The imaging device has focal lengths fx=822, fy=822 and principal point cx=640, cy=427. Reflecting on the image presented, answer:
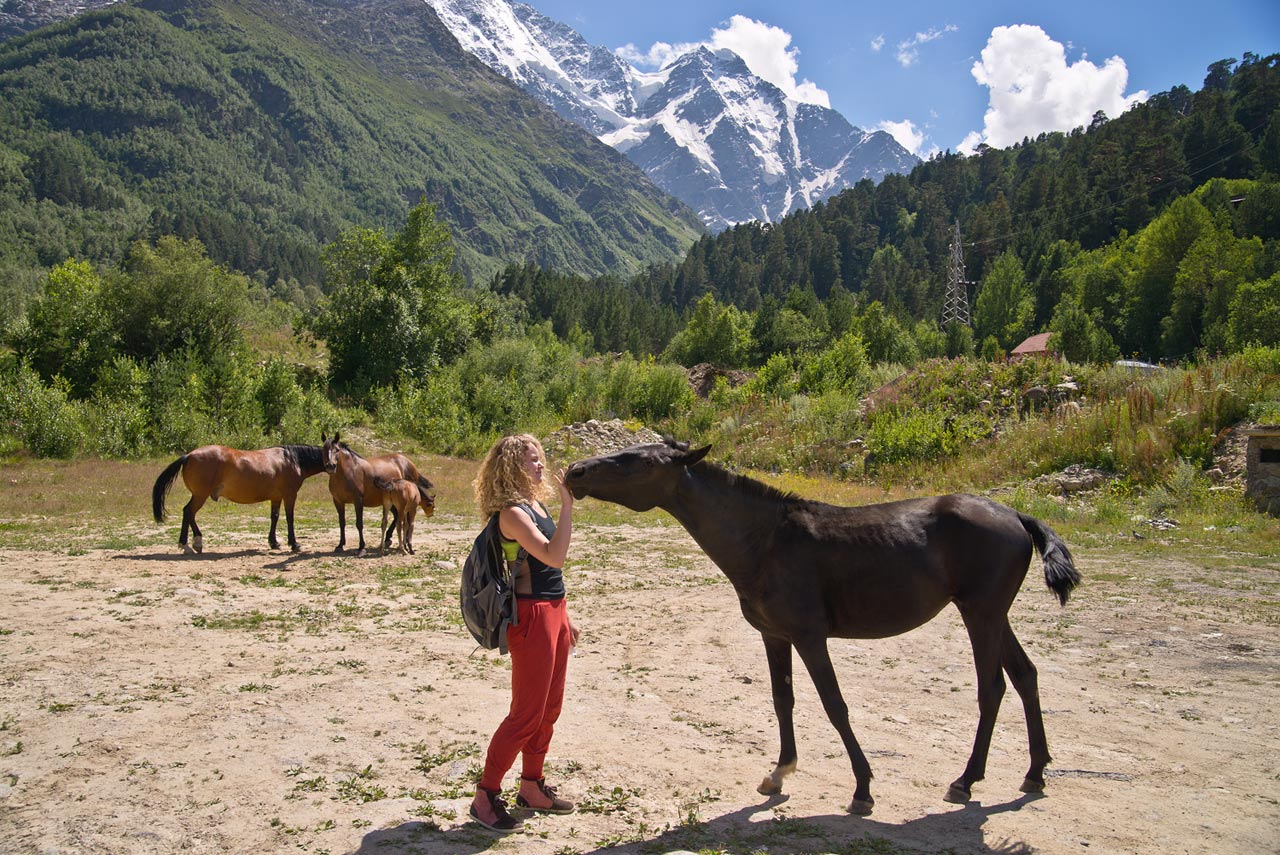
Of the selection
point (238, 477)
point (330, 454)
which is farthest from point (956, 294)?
point (238, 477)

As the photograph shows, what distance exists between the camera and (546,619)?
16.1 ft

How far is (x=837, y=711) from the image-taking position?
5.20 metres

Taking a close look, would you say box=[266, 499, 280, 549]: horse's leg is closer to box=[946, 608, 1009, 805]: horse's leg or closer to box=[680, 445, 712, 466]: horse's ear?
box=[680, 445, 712, 466]: horse's ear

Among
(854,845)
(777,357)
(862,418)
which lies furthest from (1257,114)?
(854,845)

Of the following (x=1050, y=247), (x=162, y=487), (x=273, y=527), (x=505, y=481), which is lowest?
(x=273, y=527)

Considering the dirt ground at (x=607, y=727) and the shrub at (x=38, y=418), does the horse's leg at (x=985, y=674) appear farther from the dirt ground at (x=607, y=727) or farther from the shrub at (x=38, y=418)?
the shrub at (x=38, y=418)

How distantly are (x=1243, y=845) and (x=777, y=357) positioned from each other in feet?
142

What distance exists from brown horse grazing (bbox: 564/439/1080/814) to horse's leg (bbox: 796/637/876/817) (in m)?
0.11

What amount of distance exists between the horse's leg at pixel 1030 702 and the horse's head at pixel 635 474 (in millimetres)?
Result: 2507

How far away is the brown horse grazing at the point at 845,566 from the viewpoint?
17.7 ft

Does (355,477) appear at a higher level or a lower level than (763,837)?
higher

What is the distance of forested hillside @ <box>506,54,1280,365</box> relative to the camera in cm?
6925

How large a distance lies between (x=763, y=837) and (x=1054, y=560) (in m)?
2.75

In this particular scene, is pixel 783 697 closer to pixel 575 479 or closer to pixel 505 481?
pixel 575 479
